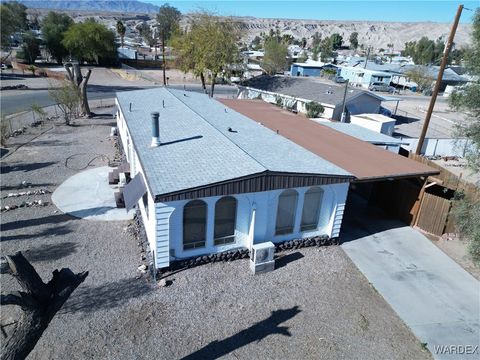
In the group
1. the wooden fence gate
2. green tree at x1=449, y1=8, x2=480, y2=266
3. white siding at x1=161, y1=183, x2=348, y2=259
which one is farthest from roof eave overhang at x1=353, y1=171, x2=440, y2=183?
green tree at x1=449, y1=8, x2=480, y2=266

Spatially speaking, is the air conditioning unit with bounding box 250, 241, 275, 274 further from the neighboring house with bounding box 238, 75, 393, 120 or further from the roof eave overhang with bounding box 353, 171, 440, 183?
the neighboring house with bounding box 238, 75, 393, 120

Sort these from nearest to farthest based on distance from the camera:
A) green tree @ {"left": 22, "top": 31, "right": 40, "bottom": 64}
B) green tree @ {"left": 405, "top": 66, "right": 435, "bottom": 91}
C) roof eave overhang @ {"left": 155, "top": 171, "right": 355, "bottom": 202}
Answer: roof eave overhang @ {"left": 155, "top": 171, "right": 355, "bottom": 202}
green tree @ {"left": 22, "top": 31, "right": 40, "bottom": 64}
green tree @ {"left": 405, "top": 66, "right": 435, "bottom": 91}

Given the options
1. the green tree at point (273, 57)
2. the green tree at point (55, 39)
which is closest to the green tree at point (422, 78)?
the green tree at point (273, 57)

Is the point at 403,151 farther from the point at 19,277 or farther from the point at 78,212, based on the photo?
the point at 19,277

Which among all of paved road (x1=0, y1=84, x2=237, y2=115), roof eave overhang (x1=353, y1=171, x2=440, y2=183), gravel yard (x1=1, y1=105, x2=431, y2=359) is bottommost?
paved road (x1=0, y1=84, x2=237, y2=115)

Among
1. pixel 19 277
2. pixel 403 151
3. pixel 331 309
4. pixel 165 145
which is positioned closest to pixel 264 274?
pixel 331 309

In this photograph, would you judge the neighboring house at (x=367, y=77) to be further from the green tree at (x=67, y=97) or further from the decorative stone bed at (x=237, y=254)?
the decorative stone bed at (x=237, y=254)
